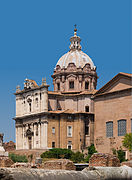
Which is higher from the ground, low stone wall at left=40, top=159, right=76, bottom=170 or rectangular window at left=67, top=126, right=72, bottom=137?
low stone wall at left=40, top=159, right=76, bottom=170

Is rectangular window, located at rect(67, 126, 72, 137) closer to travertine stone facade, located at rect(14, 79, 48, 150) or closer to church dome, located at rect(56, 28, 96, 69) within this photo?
travertine stone facade, located at rect(14, 79, 48, 150)

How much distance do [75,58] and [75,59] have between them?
0.95 ft

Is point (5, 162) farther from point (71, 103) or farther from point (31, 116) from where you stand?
point (71, 103)

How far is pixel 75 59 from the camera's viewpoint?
83125 millimetres

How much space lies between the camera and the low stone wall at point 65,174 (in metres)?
5.89

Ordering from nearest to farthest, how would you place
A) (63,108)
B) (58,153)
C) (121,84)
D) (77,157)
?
(77,157)
(121,84)
(58,153)
(63,108)

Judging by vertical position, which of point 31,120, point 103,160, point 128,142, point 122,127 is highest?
point 31,120

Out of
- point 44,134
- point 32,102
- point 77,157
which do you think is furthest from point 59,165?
point 32,102

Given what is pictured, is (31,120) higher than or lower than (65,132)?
higher

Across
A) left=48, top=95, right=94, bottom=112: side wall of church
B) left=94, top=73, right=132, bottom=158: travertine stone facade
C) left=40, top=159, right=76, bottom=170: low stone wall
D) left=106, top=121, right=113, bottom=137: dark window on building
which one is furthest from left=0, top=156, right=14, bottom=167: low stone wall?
left=48, top=95, right=94, bottom=112: side wall of church

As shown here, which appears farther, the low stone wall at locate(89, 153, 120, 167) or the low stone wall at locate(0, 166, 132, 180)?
the low stone wall at locate(89, 153, 120, 167)

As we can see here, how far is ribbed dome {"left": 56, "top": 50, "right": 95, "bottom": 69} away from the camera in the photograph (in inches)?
3247

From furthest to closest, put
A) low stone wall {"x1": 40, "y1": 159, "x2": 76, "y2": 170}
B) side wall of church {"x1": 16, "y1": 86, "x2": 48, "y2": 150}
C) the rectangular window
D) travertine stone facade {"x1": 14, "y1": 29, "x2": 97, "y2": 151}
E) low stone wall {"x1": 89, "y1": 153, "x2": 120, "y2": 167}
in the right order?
the rectangular window, side wall of church {"x1": 16, "y1": 86, "x2": 48, "y2": 150}, travertine stone facade {"x1": 14, "y1": 29, "x2": 97, "y2": 151}, low stone wall {"x1": 89, "y1": 153, "x2": 120, "y2": 167}, low stone wall {"x1": 40, "y1": 159, "x2": 76, "y2": 170}

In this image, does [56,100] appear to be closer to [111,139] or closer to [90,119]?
[90,119]
